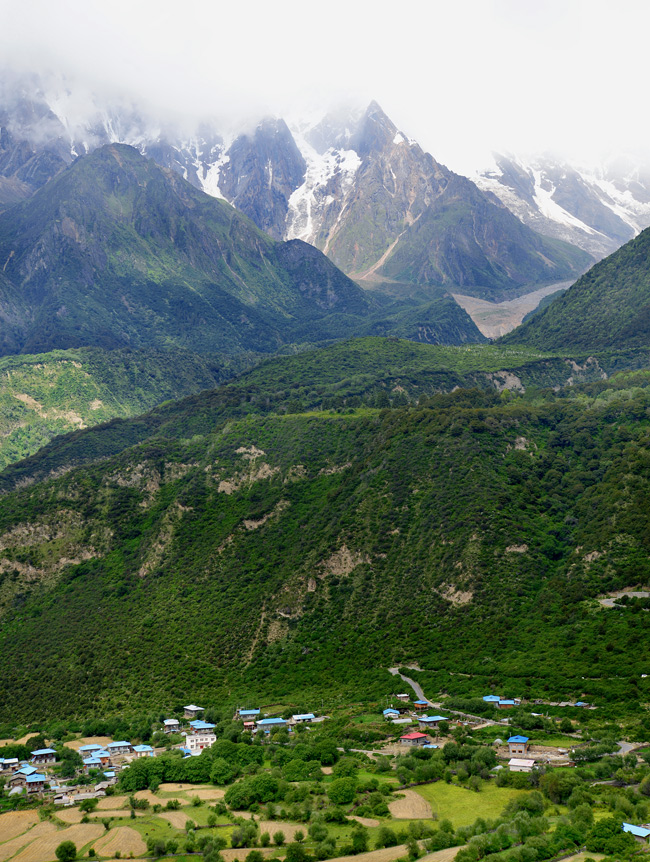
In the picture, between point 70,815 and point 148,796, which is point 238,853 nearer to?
point 148,796

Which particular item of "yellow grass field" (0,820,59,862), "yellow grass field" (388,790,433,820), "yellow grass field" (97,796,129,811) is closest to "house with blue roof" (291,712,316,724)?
"yellow grass field" (97,796,129,811)

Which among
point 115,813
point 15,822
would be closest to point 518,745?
point 115,813

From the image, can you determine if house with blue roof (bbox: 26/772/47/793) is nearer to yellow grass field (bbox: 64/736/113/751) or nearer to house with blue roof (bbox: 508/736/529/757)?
yellow grass field (bbox: 64/736/113/751)

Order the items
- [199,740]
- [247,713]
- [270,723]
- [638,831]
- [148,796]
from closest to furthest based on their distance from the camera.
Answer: [638,831], [148,796], [199,740], [270,723], [247,713]

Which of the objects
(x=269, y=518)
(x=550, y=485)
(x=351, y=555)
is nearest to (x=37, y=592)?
(x=269, y=518)

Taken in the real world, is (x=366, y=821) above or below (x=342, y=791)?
below

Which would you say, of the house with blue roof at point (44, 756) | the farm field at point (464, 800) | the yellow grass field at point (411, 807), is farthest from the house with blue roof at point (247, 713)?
the yellow grass field at point (411, 807)
